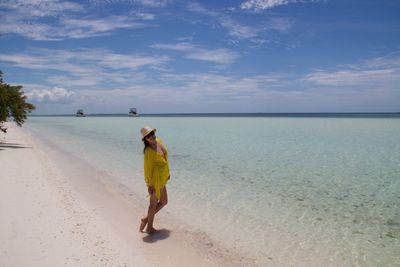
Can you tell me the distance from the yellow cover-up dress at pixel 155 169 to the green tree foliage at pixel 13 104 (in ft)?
51.4

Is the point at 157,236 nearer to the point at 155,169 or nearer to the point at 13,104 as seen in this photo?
the point at 155,169

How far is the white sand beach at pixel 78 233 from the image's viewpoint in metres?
4.60

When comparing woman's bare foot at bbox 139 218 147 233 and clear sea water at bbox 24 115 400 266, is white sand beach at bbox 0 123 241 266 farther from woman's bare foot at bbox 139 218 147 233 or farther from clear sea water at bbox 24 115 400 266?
clear sea water at bbox 24 115 400 266

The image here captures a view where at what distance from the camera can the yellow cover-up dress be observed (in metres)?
5.19

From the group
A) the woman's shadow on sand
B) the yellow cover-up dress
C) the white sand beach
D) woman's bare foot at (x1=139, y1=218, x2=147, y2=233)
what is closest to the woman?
the yellow cover-up dress

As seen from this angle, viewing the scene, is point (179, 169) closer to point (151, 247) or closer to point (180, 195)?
point (180, 195)

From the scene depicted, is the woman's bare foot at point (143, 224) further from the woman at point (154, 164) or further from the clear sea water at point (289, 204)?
the clear sea water at point (289, 204)

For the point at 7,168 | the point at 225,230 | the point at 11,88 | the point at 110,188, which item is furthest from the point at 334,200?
the point at 11,88

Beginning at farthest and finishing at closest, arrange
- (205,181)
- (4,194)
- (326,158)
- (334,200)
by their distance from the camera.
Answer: (326,158) < (205,181) < (334,200) < (4,194)

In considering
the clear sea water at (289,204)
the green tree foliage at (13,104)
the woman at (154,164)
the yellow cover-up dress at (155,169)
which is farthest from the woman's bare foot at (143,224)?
the green tree foliage at (13,104)

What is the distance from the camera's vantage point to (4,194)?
7445 mm

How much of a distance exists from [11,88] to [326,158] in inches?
699

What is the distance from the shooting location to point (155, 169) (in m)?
5.22

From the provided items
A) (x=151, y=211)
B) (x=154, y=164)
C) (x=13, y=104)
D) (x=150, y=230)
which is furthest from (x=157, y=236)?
(x=13, y=104)
